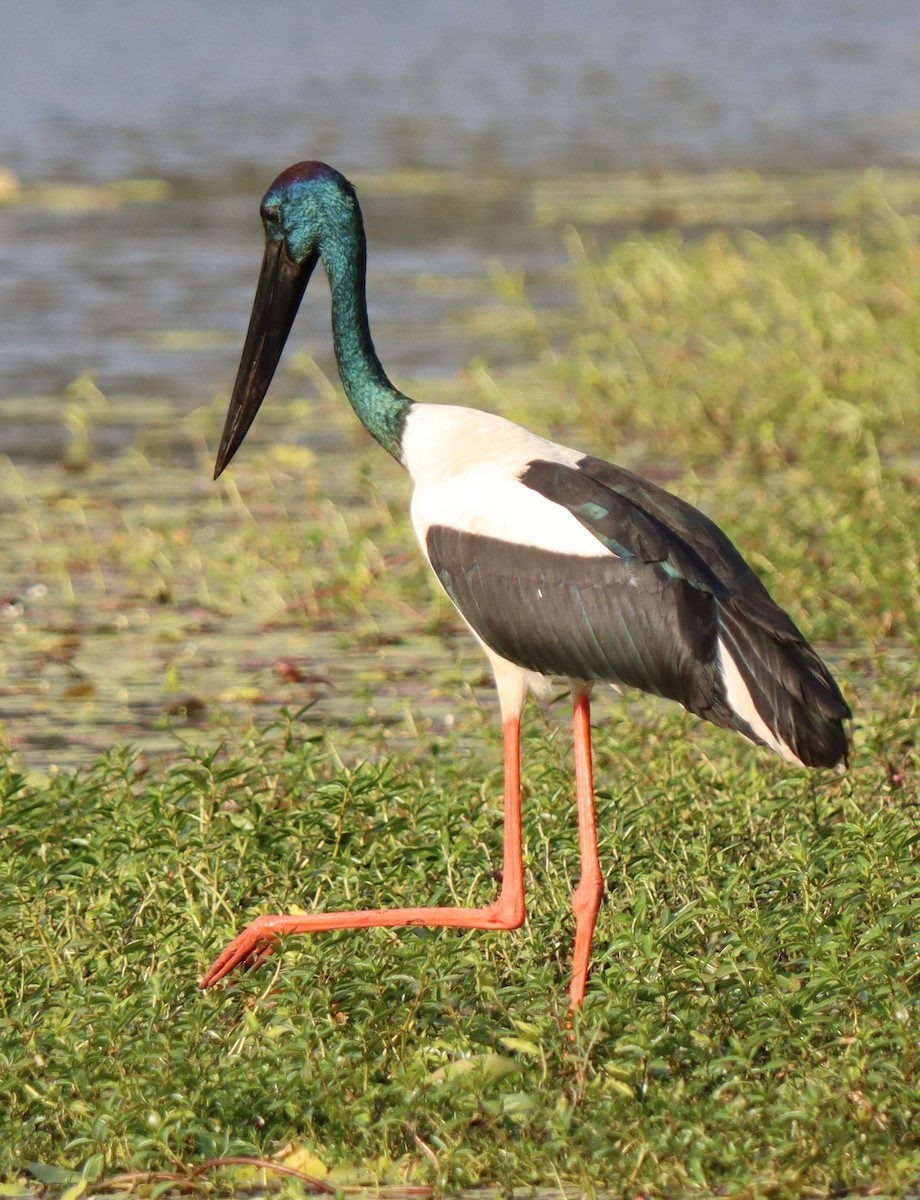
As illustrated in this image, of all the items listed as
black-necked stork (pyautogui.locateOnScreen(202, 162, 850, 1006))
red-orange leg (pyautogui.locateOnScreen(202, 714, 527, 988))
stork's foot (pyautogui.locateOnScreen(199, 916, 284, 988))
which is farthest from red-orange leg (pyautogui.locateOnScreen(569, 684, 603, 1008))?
stork's foot (pyautogui.locateOnScreen(199, 916, 284, 988))

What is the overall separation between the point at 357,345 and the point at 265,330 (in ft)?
1.34

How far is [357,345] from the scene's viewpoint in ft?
15.9

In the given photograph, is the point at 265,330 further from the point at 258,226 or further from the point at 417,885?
the point at 258,226

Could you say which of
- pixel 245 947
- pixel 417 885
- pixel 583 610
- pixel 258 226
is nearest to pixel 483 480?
pixel 583 610

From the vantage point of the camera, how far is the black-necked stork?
13.6 ft

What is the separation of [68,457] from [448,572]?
15.3ft

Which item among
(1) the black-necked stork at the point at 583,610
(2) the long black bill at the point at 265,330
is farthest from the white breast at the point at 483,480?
(2) the long black bill at the point at 265,330

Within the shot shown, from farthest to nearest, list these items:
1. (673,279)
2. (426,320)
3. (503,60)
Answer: (503,60), (426,320), (673,279)

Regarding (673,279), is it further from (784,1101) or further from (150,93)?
(150,93)

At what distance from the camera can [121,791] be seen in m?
4.96

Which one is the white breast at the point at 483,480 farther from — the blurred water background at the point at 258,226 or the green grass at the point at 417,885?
the blurred water background at the point at 258,226

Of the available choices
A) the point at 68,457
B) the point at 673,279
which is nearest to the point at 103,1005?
the point at 68,457

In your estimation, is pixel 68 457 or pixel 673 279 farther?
pixel 673 279

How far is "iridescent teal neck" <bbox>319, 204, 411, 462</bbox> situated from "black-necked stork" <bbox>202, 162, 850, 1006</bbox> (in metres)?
0.10
